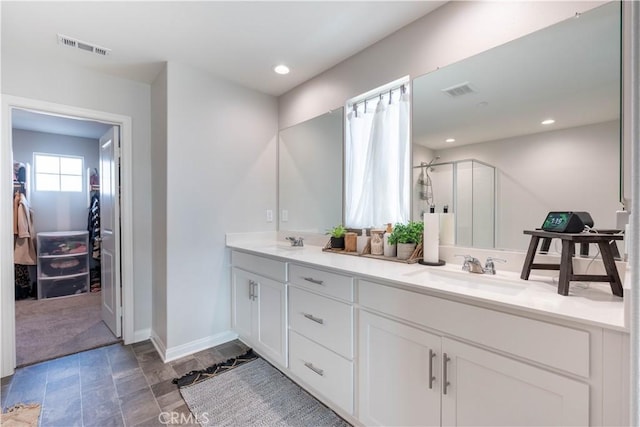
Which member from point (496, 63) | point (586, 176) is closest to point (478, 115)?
point (496, 63)

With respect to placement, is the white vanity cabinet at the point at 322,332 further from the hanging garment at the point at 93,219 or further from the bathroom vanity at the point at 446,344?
the hanging garment at the point at 93,219

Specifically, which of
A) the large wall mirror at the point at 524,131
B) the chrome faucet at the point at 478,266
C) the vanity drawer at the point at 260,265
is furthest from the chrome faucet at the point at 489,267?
the vanity drawer at the point at 260,265

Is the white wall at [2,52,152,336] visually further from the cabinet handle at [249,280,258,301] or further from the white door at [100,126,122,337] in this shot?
the cabinet handle at [249,280,258,301]

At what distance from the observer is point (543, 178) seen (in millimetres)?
1421

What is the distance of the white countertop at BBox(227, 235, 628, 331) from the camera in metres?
0.94

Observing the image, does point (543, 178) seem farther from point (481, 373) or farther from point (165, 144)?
point (165, 144)

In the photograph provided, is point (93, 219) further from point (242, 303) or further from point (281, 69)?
point (281, 69)

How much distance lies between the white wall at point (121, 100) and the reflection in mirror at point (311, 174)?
1293 millimetres

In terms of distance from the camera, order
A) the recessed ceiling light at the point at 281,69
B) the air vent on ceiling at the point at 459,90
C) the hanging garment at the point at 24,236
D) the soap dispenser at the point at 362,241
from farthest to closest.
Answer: the hanging garment at the point at 24,236 < the recessed ceiling light at the point at 281,69 < the soap dispenser at the point at 362,241 < the air vent on ceiling at the point at 459,90

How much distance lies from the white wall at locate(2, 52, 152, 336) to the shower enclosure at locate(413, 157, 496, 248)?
245 centimetres

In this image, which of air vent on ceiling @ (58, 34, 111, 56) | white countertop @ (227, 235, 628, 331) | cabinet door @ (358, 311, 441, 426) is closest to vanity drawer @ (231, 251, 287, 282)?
white countertop @ (227, 235, 628, 331)

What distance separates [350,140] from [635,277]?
2164 mm

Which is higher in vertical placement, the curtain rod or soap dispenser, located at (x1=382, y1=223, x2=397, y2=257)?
the curtain rod

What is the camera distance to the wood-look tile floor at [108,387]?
171 centimetres
